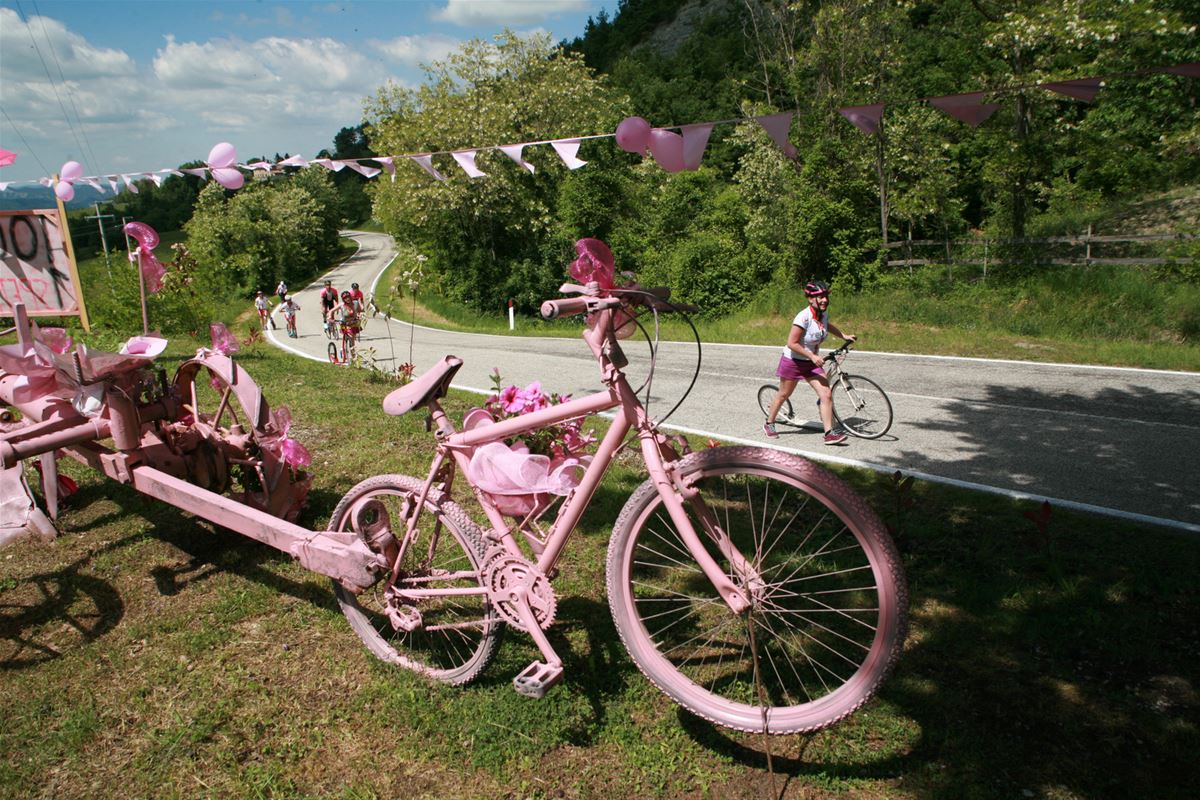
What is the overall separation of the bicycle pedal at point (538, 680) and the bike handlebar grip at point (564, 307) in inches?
52.9

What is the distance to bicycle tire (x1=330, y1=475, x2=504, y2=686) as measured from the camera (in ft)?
10.3

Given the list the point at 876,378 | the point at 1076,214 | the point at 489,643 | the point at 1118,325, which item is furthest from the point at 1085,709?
the point at 1076,214

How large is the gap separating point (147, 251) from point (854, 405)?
7.46m

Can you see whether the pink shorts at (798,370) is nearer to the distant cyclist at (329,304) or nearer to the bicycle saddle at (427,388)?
the bicycle saddle at (427,388)

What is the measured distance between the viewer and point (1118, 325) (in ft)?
45.0

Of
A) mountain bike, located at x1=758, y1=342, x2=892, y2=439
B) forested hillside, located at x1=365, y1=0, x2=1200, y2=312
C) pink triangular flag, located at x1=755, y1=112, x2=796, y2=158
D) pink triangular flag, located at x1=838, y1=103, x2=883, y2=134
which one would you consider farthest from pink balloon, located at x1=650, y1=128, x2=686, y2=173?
→ forested hillside, located at x1=365, y1=0, x2=1200, y2=312

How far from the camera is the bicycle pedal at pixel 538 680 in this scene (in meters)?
2.76

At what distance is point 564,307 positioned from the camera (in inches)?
105

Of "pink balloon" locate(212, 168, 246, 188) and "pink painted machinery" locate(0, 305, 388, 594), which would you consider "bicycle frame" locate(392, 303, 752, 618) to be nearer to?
"pink painted machinery" locate(0, 305, 388, 594)

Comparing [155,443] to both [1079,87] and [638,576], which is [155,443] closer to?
[638,576]

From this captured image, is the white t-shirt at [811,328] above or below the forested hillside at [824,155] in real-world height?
below

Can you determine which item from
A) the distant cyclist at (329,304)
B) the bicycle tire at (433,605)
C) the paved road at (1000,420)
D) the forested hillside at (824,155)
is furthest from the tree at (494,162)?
the bicycle tire at (433,605)

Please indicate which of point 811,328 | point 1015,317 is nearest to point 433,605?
point 811,328

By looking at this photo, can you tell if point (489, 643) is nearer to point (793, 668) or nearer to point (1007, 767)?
point (793, 668)
